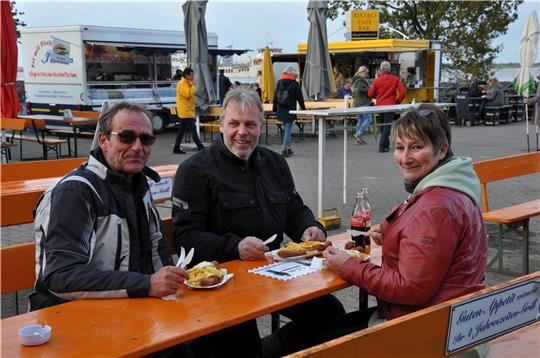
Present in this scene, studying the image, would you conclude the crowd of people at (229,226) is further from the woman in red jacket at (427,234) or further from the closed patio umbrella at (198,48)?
the closed patio umbrella at (198,48)

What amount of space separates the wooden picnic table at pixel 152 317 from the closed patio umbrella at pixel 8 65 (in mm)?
5728

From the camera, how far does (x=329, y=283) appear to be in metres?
2.62

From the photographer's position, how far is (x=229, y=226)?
10.7 feet

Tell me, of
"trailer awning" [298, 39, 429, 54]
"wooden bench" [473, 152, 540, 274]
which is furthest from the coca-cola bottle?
"trailer awning" [298, 39, 429, 54]

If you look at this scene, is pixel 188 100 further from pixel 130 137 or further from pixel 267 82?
pixel 130 137

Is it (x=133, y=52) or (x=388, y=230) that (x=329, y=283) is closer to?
(x=388, y=230)

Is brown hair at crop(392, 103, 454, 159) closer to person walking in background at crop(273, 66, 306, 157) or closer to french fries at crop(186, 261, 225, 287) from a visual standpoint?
french fries at crop(186, 261, 225, 287)

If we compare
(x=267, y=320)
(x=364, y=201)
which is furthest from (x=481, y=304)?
(x=267, y=320)

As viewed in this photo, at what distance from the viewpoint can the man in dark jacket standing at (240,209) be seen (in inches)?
124

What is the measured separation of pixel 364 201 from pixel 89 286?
159cm

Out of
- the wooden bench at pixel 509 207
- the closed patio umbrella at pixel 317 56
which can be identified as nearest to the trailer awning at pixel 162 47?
the closed patio umbrella at pixel 317 56

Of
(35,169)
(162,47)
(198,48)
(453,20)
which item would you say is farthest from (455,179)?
(453,20)

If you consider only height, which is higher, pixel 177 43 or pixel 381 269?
pixel 177 43

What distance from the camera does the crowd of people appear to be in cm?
236
